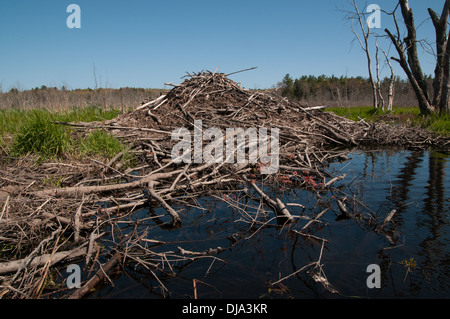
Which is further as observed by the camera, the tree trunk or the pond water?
the tree trunk

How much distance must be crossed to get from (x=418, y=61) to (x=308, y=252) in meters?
11.8

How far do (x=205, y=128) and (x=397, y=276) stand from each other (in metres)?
5.44

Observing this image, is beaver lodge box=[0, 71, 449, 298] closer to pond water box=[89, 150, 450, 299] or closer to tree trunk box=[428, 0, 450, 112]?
pond water box=[89, 150, 450, 299]

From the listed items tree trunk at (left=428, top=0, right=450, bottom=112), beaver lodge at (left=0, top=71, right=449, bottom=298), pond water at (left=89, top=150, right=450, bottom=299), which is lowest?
pond water at (left=89, top=150, right=450, bottom=299)

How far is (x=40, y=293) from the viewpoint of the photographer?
7.67 ft

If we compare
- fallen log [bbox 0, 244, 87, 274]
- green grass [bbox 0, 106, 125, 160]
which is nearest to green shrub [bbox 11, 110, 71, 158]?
green grass [bbox 0, 106, 125, 160]

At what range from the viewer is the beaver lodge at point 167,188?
9.10 ft

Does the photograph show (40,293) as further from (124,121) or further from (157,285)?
(124,121)

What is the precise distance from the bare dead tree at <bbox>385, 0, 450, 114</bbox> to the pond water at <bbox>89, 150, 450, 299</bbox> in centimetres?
841

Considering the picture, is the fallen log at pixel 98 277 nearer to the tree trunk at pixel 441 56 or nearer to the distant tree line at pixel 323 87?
the tree trunk at pixel 441 56

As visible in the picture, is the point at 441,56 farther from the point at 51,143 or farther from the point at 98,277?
the point at 98,277

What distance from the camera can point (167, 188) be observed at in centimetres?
450

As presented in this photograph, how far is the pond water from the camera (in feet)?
7.83
